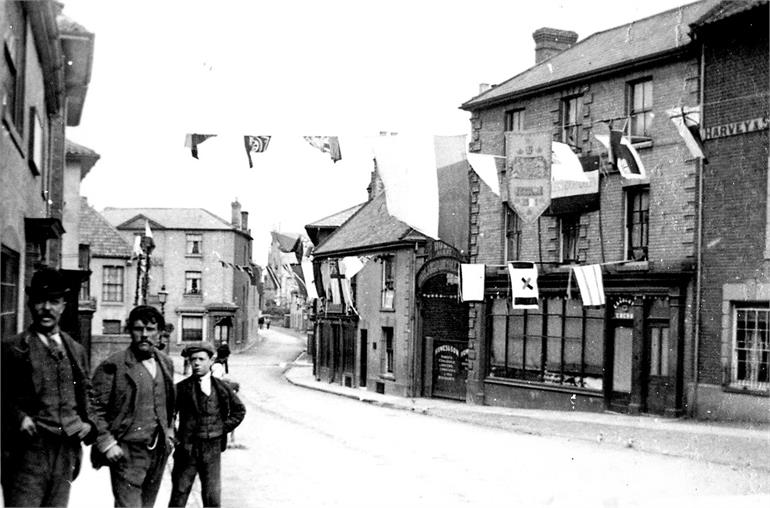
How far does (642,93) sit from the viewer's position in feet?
73.3

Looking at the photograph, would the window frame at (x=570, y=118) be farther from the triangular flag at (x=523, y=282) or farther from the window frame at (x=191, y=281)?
the window frame at (x=191, y=281)

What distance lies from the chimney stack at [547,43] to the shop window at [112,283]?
3747 cm

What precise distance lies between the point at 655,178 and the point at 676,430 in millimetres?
6253

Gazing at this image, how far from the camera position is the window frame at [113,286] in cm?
5859

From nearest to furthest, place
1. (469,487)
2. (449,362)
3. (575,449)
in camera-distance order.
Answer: (469,487), (575,449), (449,362)

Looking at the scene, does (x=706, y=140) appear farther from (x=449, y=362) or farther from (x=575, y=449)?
(x=449, y=362)

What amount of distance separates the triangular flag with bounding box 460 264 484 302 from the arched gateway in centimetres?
330

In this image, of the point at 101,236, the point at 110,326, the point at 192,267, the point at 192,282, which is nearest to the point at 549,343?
the point at 101,236

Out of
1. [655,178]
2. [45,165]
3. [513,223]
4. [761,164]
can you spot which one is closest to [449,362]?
[513,223]

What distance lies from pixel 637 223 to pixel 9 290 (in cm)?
1597

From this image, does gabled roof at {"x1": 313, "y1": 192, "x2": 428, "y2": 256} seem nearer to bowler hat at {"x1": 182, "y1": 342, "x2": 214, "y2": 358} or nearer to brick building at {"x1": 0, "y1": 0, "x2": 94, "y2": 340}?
brick building at {"x1": 0, "y1": 0, "x2": 94, "y2": 340}

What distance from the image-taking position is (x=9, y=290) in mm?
10570

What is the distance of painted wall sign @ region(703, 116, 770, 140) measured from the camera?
61.9 feet

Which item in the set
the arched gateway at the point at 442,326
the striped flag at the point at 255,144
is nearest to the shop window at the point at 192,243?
the arched gateway at the point at 442,326
